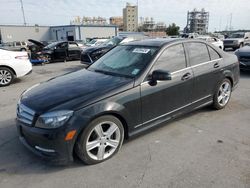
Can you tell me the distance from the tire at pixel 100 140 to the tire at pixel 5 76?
575cm

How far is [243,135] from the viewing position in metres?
3.47

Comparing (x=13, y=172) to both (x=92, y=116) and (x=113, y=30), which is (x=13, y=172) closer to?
(x=92, y=116)

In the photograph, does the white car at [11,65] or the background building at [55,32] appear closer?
the white car at [11,65]

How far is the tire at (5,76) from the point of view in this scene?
7.06 meters

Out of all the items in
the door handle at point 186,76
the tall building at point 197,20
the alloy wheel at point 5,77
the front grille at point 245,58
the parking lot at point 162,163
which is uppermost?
the tall building at point 197,20

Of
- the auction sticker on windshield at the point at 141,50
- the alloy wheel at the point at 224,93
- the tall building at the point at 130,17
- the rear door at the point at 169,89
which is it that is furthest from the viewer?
the tall building at the point at 130,17

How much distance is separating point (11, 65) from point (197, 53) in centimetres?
609

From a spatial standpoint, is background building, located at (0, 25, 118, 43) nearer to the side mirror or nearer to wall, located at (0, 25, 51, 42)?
wall, located at (0, 25, 51, 42)

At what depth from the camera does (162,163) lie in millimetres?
2807

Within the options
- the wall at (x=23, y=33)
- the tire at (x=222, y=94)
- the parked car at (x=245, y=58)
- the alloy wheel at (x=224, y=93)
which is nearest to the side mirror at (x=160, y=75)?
the tire at (x=222, y=94)

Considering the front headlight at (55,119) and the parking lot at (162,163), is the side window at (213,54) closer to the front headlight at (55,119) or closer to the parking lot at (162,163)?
the parking lot at (162,163)

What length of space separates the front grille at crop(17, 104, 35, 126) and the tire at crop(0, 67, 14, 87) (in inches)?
198

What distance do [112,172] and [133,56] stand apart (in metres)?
1.89

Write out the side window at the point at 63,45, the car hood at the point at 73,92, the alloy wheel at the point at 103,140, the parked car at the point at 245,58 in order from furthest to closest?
the side window at the point at 63,45 → the parked car at the point at 245,58 → the alloy wheel at the point at 103,140 → the car hood at the point at 73,92
